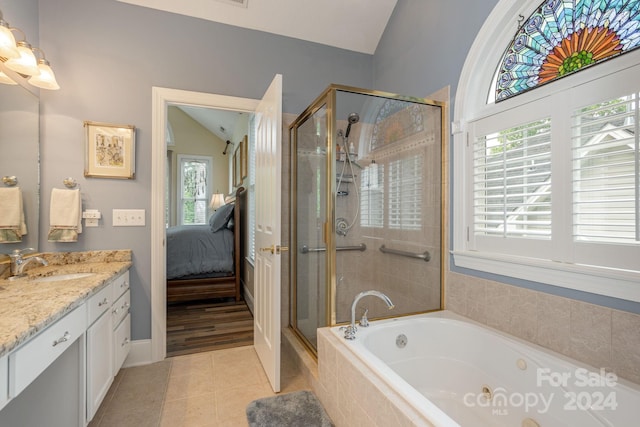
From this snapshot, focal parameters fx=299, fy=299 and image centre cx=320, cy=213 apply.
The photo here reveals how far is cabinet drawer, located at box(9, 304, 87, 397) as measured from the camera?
0.91 meters

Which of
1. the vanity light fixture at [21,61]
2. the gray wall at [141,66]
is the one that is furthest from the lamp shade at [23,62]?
the gray wall at [141,66]

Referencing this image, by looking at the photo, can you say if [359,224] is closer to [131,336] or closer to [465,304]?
[465,304]

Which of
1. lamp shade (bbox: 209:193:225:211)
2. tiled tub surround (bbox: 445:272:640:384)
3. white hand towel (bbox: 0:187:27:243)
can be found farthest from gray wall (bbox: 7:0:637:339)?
lamp shade (bbox: 209:193:225:211)

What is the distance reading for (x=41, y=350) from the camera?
3.44ft

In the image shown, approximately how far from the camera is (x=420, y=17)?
236cm

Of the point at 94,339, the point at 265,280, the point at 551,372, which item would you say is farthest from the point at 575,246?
the point at 94,339

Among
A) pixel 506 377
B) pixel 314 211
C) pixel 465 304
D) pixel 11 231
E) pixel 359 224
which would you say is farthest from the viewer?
pixel 359 224

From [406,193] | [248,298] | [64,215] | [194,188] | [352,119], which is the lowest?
[248,298]

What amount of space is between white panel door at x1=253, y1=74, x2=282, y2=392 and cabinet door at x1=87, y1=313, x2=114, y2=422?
3.11ft

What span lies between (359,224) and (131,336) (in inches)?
78.5

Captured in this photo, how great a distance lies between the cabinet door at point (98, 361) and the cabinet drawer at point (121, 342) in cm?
8

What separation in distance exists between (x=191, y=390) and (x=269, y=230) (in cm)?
118

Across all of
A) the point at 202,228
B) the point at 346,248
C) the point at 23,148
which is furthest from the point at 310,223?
the point at 202,228

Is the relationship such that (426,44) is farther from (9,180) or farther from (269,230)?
(9,180)
